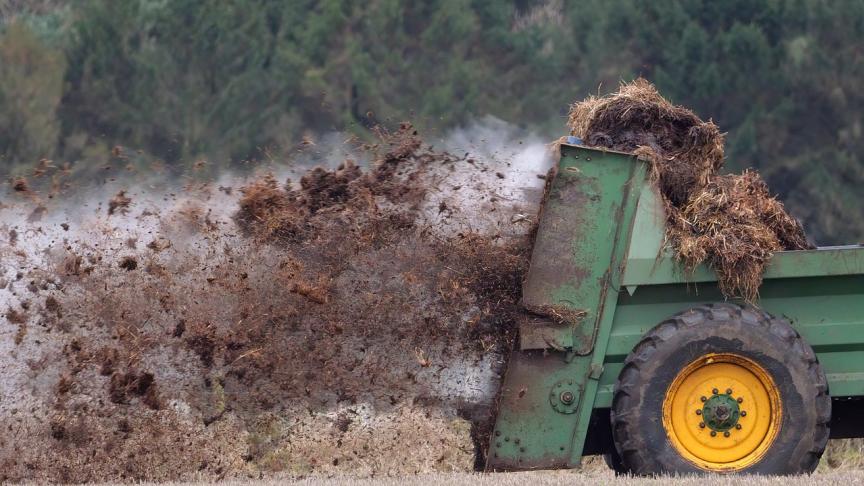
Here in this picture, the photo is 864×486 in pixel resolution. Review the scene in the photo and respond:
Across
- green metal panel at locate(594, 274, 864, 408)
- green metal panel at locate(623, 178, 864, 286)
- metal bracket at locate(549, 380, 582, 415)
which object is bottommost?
metal bracket at locate(549, 380, 582, 415)

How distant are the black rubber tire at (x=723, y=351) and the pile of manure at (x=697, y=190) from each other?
0.21 metres

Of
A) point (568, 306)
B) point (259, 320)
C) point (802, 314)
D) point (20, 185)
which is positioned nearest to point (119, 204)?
point (20, 185)

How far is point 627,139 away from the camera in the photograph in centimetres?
759

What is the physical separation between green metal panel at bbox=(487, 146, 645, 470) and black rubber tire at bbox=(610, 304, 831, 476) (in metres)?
0.27

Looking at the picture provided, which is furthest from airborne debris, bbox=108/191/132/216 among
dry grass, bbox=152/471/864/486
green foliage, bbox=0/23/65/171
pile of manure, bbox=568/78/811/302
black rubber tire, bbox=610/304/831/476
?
green foliage, bbox=0/23/65/171

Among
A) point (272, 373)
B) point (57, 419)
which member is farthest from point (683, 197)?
point (57, 419)

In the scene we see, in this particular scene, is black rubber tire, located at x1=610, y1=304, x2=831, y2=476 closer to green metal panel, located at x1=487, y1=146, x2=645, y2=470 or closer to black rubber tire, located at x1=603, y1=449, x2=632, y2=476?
green metal panel, located at x1=487, y1=146, x2=645, y2=470

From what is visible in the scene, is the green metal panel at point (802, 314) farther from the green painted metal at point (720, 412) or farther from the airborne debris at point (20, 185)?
the airborne debris at point (20, 185)

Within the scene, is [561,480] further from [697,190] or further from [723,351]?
[697,190]

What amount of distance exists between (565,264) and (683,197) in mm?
778

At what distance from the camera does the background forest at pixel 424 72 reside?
2084 cm

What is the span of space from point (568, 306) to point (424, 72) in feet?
50.8

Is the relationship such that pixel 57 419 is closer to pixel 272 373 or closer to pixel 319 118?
pixel 272 373

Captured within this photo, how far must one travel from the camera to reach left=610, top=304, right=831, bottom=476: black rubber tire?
6867 millimetres
